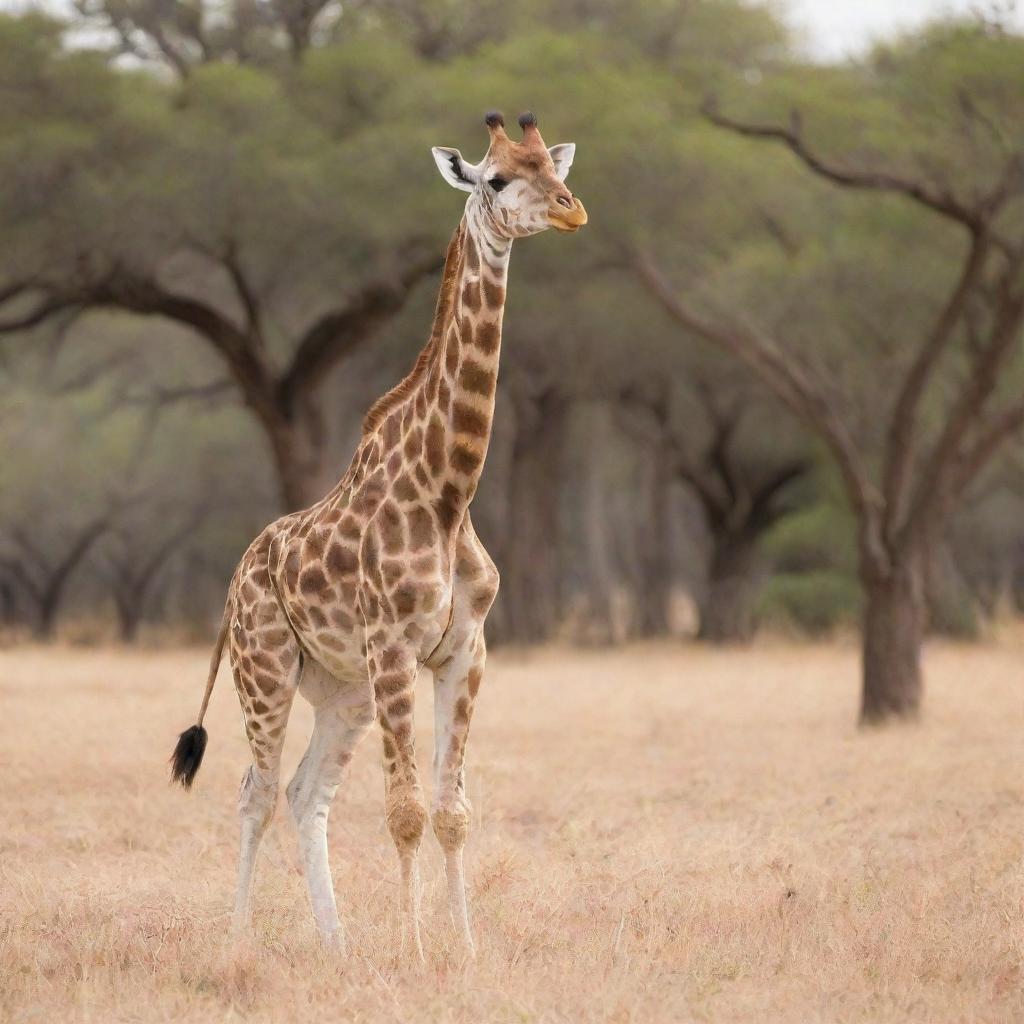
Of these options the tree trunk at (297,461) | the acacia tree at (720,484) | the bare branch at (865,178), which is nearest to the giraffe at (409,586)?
the bare branch at (865,178)

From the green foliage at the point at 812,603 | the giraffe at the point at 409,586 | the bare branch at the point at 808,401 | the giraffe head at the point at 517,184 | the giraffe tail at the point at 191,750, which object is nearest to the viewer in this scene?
the giraffe head at the point at 517,184

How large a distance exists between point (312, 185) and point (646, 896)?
1070 cm

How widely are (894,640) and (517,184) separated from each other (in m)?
8.14

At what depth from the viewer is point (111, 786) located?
31.9ft

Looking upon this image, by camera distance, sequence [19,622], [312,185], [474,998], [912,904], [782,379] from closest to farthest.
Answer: [474,998] → [912,904] → [782,379] → [312,185] → [19,622]

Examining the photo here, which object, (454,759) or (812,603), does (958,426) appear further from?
(812,603)

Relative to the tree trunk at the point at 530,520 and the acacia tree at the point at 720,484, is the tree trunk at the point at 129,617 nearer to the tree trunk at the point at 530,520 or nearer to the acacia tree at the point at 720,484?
the tree trunk at the point at 530,520

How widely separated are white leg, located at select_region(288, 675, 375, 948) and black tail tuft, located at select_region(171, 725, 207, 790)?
50cm

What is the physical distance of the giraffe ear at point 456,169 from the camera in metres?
5.72

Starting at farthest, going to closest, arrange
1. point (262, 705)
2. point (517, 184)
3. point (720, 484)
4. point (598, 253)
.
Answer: point (720, 484) → point (598, 253) → point (262, 705) → point (517, 184)

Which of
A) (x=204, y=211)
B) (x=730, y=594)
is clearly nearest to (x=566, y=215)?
(x=204, y=211)

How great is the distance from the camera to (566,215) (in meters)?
5.42

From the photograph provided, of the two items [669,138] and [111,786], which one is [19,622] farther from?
[111,786]

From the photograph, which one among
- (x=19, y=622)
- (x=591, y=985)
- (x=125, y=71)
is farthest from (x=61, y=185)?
(x=19, y=622)
